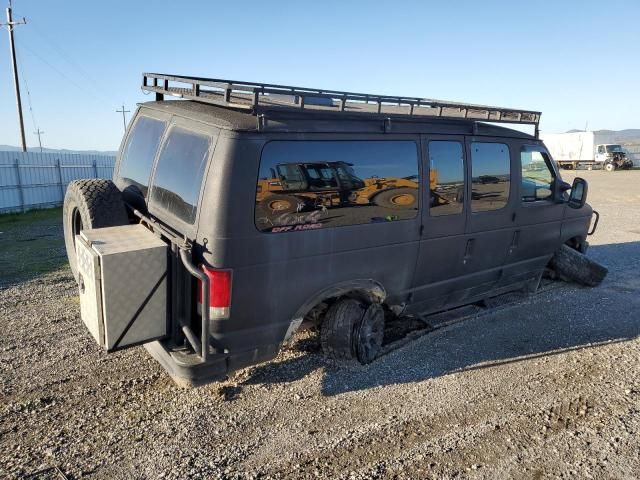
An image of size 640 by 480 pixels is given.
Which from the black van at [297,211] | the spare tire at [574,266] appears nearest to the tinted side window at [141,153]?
the black van at [297,211]

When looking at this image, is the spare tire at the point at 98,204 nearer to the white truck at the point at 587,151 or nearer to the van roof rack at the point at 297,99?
the van roof rack at the point at 297,99

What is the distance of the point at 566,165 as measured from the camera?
4278cm

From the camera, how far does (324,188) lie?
3.60 m

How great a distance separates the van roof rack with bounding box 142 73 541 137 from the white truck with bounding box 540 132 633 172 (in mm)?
36877

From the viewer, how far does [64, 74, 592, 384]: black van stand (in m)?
3.22

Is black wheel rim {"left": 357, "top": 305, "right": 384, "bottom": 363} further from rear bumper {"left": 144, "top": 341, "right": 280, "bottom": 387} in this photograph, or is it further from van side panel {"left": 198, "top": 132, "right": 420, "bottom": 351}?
rear bumper {"left": 144, "top": 341, "right": 280, "bottom": 387}

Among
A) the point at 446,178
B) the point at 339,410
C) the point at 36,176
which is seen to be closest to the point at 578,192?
the point at 446,178

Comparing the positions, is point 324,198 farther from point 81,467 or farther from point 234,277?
point 81,467

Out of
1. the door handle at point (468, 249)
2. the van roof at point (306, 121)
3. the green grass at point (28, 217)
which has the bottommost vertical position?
the green grass at point (28, 217)

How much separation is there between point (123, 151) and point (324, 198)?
7.76 feet

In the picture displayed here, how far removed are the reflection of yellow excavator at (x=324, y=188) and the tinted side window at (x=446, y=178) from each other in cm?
36

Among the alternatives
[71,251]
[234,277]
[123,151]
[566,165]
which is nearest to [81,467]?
[234,277]

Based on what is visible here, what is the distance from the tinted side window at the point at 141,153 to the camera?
4.07 m

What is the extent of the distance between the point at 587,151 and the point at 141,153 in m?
45.0
